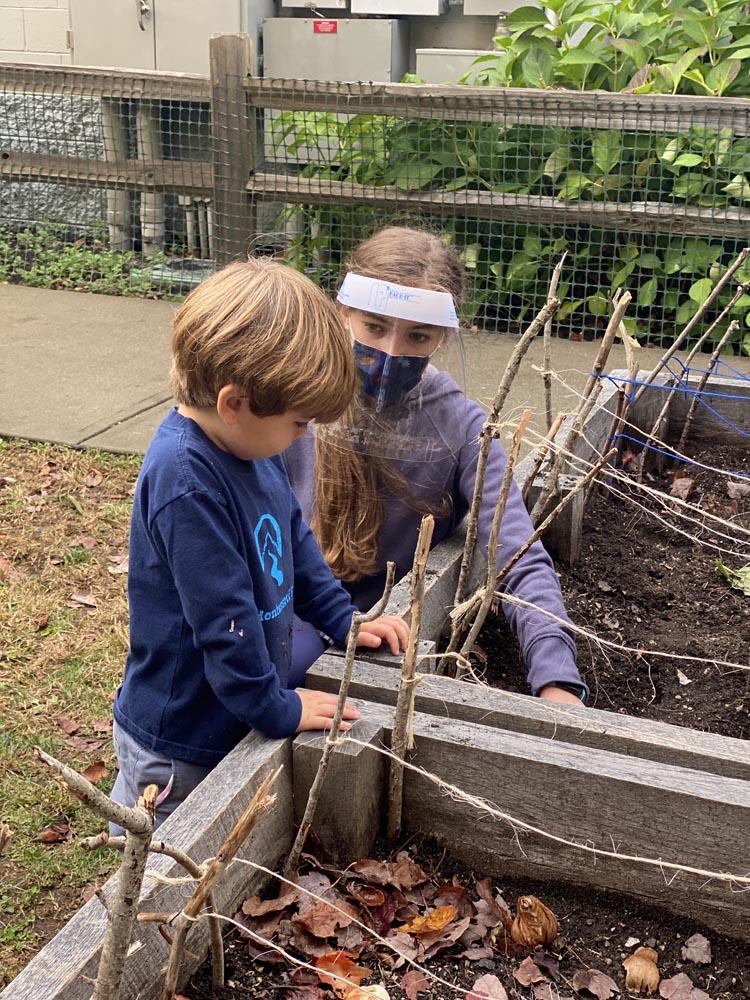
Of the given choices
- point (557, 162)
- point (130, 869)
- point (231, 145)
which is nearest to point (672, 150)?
point (557, 162)

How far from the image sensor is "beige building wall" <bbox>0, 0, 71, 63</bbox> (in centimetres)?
897

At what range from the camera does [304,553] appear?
7.84 ft

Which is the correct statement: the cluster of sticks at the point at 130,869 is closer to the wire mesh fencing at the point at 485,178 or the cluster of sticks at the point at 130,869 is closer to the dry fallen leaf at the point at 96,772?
the dry fallen leaf at the point at 96,772

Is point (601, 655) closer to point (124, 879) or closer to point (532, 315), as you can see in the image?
point (124, 879)

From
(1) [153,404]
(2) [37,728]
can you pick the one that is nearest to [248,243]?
(1) [153,404]

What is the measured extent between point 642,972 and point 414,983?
1.21ft

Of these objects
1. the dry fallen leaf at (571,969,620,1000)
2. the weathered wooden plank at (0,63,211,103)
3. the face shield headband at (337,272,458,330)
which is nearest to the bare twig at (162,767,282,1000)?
the dry fallen leaf at (571,969,620,1000)

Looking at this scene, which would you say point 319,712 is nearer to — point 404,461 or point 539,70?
point 404,461

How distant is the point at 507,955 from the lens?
180 centimetres

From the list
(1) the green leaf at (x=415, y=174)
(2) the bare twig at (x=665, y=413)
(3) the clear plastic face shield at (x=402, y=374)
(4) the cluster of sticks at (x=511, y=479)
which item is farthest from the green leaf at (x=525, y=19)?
(3) the clear plastic face shield at (x=402, y=374)

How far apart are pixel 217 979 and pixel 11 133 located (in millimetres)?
8707

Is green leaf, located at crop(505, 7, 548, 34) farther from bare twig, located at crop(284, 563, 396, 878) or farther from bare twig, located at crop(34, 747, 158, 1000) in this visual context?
bare twig, located at crop(34, 747, 158, 1000)

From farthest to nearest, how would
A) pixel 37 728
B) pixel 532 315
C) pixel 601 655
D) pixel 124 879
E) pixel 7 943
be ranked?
pixel 532 315 → pixel 37 728 → pixel 601 655 → pixel 7 943 → pixel 124 879

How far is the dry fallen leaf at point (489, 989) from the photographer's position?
1.70m
